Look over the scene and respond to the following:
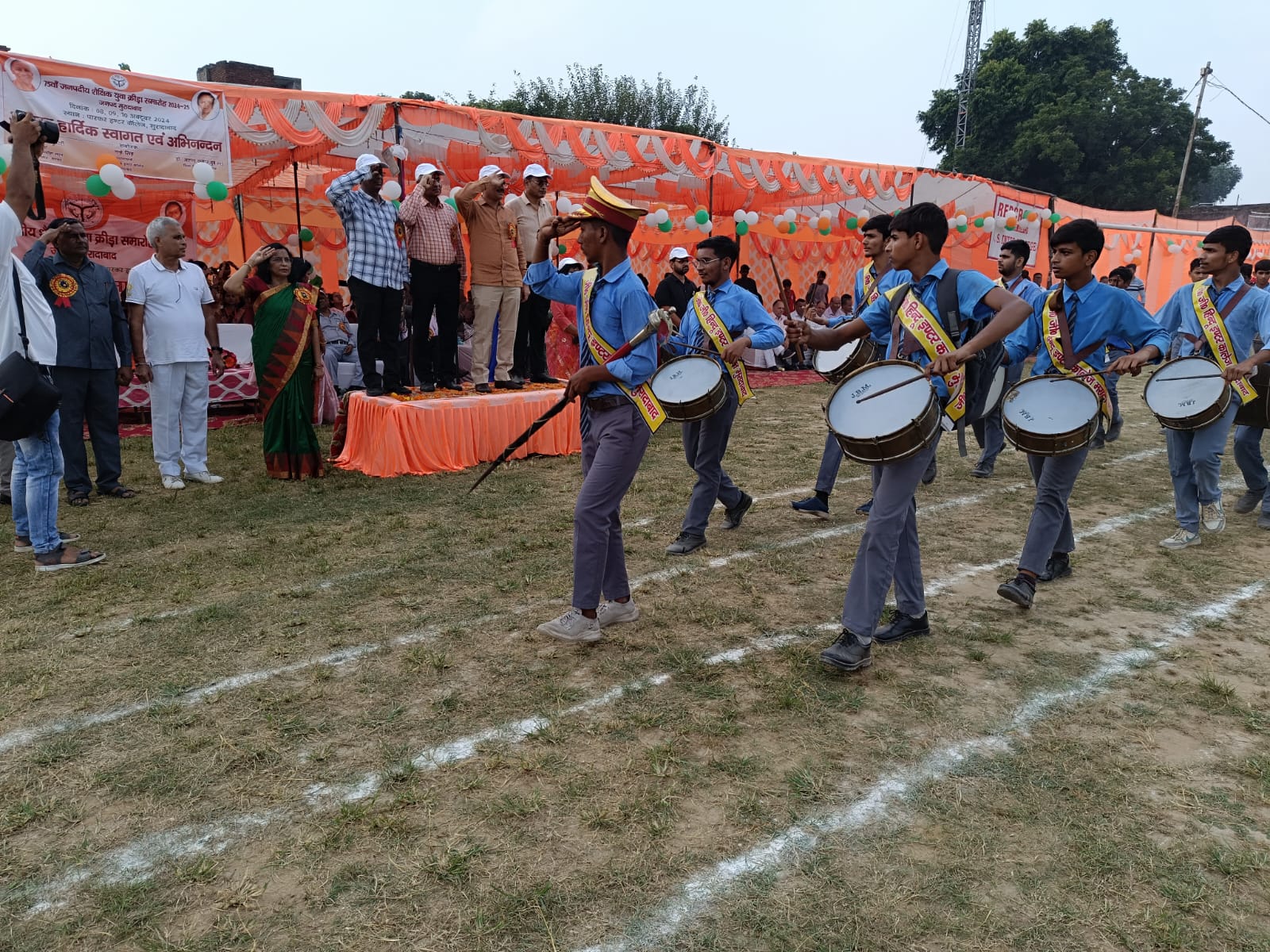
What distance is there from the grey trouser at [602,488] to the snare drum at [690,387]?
38.9 inches

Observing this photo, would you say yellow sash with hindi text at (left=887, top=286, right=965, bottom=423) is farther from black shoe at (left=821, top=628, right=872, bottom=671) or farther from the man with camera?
the man with camera

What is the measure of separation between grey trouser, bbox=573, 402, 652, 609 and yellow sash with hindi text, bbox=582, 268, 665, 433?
4cm

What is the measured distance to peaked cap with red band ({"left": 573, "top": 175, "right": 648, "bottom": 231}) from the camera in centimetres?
357

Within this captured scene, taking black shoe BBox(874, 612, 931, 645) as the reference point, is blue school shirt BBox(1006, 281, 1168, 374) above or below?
above

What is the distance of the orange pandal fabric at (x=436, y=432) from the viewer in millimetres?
7203

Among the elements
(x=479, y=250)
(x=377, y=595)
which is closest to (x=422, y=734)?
(x=377, y=595)

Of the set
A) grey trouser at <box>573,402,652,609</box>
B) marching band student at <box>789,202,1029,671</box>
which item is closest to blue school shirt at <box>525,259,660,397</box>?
grey trouser at <box>573,402,652,609</box>

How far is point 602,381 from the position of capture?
3.67 meters

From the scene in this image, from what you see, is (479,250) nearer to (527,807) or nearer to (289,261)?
(289,261)

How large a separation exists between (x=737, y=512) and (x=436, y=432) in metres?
3.01

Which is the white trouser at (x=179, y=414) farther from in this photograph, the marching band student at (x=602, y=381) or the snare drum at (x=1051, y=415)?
the snare drum at (x=1051, y=415)

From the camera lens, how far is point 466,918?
2.17 metres

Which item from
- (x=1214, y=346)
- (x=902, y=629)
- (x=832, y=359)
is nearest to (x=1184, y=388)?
(x=1214, y=346)

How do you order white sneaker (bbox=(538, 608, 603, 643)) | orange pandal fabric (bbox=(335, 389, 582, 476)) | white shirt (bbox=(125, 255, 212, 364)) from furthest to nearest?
orange pandal fabric (bbox=(335, 389, 582, 476)) < white shirt (bbox=(125, 255, 212, 364)) < white sneaker (bbox=(538, 608, 603, 643))
